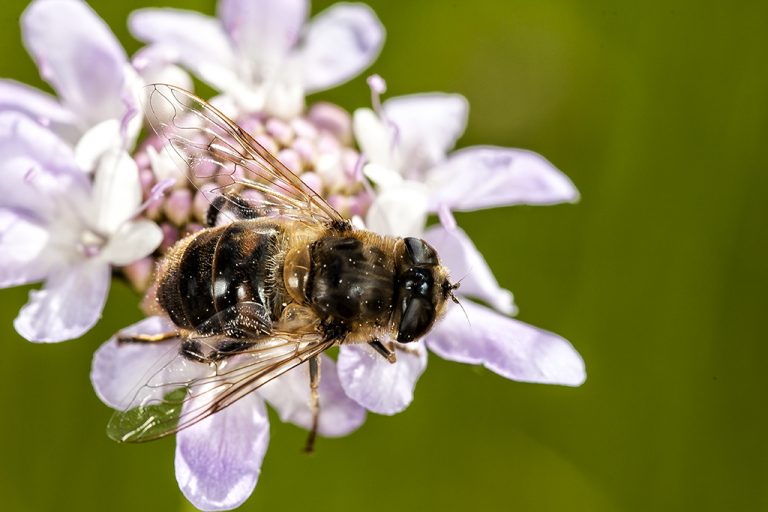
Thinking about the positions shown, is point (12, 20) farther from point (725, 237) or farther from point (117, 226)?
point (725, 237)

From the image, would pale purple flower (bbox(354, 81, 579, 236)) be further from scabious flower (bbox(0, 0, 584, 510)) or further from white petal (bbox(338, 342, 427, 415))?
white petal (bbox(338, 342, 427, 415))

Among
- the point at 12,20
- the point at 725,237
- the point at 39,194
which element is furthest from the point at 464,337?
the point at 12,20

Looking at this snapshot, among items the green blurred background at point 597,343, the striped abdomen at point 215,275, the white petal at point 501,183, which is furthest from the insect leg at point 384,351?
the green blurred background at point 597,343

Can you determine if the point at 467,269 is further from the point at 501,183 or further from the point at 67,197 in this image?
the point at 67,197

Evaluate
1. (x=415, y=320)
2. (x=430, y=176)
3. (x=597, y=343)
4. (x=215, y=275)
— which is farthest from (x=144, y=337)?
(x=597, y=343)

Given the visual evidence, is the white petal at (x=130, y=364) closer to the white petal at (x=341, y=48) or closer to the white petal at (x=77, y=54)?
the white petal at (x=77, y=54)

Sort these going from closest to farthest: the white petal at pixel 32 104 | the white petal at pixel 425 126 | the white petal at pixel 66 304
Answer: the white petal at pixel 66 304
the white petal at pixel 32 104
the white petal at pixel 425 126

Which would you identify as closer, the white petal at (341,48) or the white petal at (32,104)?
the white petal at (32,104)
